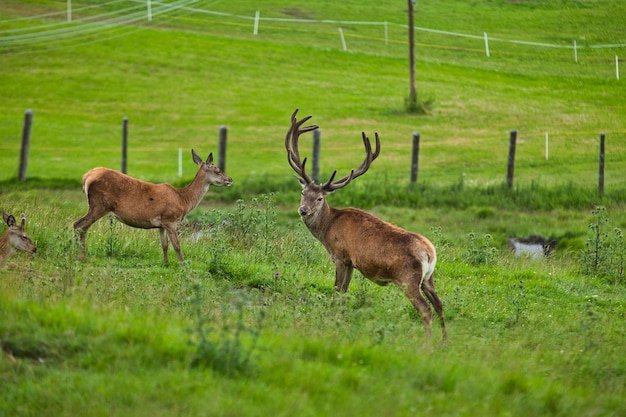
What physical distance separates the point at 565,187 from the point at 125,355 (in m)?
18.4

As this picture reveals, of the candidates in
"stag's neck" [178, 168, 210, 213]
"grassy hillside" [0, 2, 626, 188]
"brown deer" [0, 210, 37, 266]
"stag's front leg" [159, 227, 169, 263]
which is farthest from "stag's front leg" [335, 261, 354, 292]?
"grassy hillside" [0, 2, 626, 188]

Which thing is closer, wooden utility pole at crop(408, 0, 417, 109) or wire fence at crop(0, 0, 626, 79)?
wooden utility pole at crop(408, 0, 417, 109)

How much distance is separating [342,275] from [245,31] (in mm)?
39414

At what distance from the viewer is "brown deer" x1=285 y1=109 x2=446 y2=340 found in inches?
378

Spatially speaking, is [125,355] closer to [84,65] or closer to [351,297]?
[351,297]

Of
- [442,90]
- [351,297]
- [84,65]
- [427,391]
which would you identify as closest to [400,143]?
[442,90]

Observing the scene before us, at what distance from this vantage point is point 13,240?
10.3 m

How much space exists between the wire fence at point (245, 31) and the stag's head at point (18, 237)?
86.6ft

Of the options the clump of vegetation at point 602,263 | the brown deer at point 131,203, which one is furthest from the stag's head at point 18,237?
the clump of vegetation at point 602,263

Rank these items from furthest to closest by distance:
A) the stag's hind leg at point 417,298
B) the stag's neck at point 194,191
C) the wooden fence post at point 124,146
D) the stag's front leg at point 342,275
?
the wooden fence post at point 124,146
the stag's neck at point 194,191
the stag's front leg at point 342,275
the stag's hind leg at point 417,298

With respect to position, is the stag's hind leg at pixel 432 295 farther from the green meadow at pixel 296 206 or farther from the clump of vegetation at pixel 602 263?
the clump of vegetation at pixel 602 263

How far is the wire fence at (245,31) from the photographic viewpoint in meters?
38.8

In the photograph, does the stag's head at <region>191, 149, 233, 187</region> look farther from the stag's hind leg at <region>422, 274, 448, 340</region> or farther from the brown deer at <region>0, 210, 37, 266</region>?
the stag's hind leg at <region>422, 274, 448, 340</region>

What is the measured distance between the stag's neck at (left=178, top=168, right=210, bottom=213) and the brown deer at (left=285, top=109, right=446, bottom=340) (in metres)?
1.91
